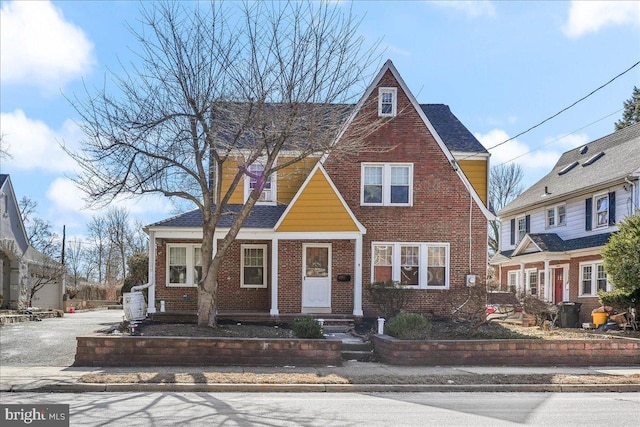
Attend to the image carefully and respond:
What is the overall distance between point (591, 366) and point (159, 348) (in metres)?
9.73

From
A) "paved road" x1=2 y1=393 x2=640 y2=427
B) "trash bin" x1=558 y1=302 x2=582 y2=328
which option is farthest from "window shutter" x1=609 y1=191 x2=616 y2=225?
"paved road" x1=2 y1=393 x2=640 y2=427

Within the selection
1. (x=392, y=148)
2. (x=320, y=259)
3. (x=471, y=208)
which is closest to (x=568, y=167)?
(x=471, y=208)

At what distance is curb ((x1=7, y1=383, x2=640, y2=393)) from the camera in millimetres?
10969

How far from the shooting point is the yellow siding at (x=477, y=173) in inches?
887

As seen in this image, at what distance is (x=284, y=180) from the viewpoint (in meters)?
22.0

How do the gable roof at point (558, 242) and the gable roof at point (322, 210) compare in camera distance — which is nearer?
the gable roof at point (322, 210)

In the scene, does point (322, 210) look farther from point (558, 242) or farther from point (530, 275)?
point (530, 275)

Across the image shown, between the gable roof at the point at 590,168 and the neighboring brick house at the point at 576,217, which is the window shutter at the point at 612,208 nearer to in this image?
the neighboring brick house at the point at 576,217

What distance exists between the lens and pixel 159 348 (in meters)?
13.2

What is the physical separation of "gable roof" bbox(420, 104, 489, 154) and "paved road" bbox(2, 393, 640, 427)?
1269 centimetres

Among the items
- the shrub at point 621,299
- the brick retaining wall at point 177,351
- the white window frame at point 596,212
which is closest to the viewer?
the brick retaining wall at point 177,351

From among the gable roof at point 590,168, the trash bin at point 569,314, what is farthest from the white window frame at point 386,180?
the gable roof at point 590,168

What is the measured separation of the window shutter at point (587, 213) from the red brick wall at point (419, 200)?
8.36m

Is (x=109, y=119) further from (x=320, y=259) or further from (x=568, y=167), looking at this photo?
(x=568, y=167)
